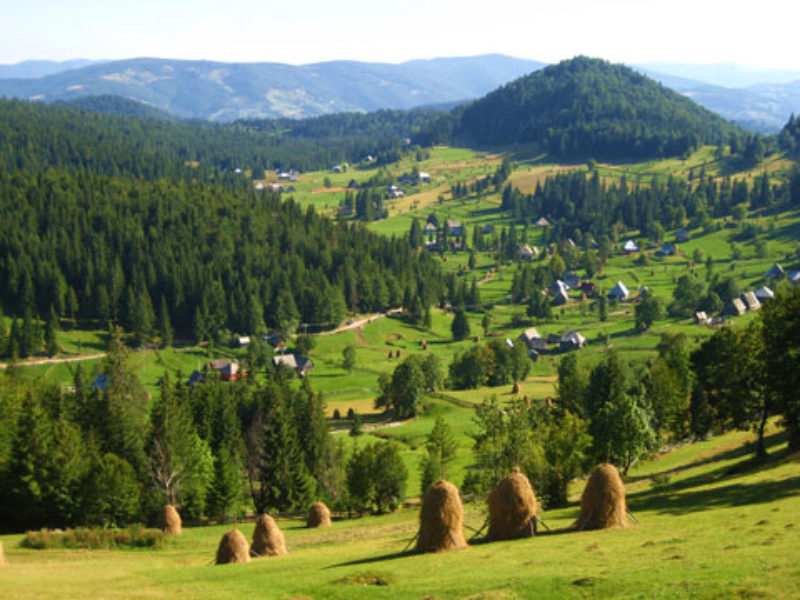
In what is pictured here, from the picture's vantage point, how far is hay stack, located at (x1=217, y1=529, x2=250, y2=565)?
44906 mm

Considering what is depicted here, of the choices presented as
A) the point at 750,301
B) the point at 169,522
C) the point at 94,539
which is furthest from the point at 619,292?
the point at 94,539

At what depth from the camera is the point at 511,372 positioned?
137750 millimetres

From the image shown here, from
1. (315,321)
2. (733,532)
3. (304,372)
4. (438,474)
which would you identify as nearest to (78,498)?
(438,474)

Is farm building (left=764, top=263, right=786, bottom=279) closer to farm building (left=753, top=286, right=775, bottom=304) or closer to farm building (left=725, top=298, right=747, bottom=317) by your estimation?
farm building (left=753, top=286, right=775, bottom=304)

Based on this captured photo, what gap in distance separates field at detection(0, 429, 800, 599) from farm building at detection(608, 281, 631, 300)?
13476cm

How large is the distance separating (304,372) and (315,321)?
2946 centimetres

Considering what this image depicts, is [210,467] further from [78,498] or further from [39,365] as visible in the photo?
[39,365]

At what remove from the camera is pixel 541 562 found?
3341cm

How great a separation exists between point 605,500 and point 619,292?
15427cm

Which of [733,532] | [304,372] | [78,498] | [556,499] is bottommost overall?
[304,372]

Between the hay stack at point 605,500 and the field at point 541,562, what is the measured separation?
1426 mm

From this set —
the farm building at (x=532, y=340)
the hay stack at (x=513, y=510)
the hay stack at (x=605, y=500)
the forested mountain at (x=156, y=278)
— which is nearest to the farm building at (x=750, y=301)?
the farm building at (x=532, y=340)

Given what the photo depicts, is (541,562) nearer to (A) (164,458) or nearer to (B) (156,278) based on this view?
(A) (164,458)

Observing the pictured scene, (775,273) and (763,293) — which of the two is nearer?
(763,293)
